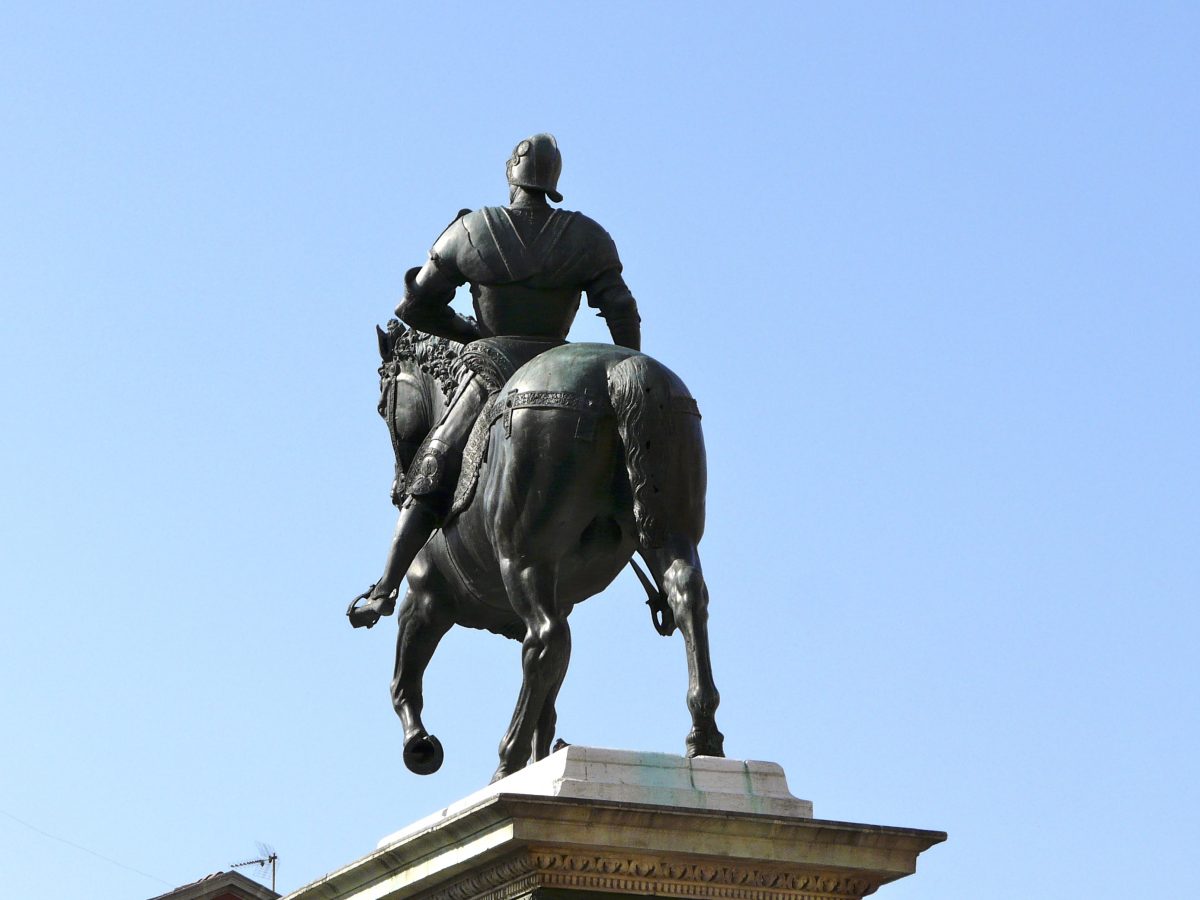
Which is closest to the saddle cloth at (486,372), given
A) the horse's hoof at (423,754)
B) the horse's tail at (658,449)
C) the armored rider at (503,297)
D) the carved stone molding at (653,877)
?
the armored rider at (503,297)

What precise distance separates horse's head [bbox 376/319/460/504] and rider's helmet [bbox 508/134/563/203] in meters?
0.87

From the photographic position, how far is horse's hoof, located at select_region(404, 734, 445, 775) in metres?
12.9

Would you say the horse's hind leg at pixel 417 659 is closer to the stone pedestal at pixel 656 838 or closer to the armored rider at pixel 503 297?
the armored rider at pixel 503 297

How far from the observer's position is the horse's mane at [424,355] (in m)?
13.2

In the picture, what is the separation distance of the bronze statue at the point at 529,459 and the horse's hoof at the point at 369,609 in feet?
0.03

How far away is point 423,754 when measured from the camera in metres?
12.9

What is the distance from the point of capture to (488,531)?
12.3 m

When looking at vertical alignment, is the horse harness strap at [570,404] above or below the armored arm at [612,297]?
below

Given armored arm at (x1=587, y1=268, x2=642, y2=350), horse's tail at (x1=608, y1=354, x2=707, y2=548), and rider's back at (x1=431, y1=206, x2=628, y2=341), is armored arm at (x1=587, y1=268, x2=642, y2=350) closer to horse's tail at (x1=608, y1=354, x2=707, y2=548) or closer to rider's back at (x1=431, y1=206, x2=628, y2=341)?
rider's back at (x1=431, y1=206, x2=628, y2=341)

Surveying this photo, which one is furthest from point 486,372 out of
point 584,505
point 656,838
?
point 656,838

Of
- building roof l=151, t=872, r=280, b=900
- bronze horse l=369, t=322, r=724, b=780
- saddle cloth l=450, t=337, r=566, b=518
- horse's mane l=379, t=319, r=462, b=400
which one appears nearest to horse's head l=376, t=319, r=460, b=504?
horse's mane l=379, t=319, r=462, b=400

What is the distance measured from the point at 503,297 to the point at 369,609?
160 centimetres

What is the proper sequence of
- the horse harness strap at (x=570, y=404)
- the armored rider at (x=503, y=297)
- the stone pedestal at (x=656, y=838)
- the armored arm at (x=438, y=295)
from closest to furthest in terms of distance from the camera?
1. the stone pedestal at (x=656, y=838)
2. the horse harness strap at (x=570, y=404)
3. the armored rider at (x=503, y=297)
4. the armored arm at (x=438, y=295)

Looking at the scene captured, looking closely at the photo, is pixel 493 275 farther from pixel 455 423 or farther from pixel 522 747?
pixel 522 747
